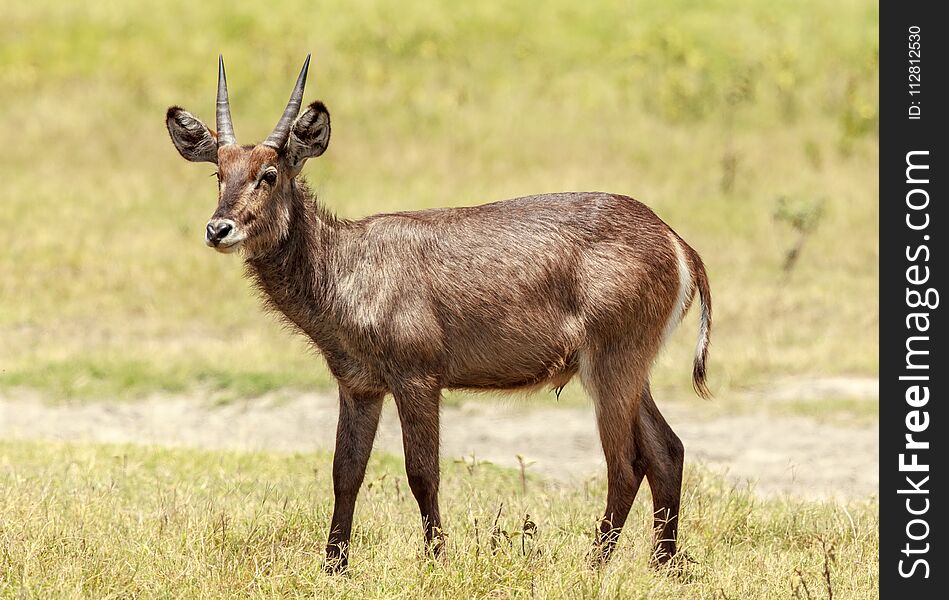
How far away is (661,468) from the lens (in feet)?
23.9

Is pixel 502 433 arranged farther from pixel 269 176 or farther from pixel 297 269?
pixel 269 176

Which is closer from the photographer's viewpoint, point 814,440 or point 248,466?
point 248,466

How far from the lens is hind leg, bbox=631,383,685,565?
23.8 ft

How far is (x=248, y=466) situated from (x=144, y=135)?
39.2 feet

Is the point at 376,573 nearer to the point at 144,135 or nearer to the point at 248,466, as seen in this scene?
the point at 248,466

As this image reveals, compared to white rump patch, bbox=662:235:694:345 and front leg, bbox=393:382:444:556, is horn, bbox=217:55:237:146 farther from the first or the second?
white rump patch, bbox=662:235:694:345

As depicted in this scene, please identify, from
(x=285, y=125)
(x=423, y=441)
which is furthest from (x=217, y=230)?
(x=423, y=441)

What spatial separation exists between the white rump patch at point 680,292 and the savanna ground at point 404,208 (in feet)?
3.62

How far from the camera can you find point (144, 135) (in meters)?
20.7

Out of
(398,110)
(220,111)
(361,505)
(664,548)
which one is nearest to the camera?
(220,111)

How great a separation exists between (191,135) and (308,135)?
645 millimetres

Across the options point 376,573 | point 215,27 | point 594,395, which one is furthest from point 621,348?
point 215,27

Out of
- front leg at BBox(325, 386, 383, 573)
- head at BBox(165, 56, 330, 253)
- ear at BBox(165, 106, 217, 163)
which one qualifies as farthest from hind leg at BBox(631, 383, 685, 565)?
ear at BBox(165, 106, 217, 163)

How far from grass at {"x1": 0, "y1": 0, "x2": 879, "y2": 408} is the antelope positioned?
19.8 feet
